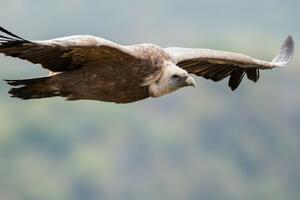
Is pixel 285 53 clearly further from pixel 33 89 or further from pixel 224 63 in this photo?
pixel 33 89

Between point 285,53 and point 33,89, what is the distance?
2.99 m

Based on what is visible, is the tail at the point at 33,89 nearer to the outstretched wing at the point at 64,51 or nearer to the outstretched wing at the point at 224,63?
the outstretched wing at the point at 64,51

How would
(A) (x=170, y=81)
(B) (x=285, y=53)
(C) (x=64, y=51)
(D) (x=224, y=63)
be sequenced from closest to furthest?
(C) (x=64, y=51) < (A) (x=170, y=81) < (D) (x=224, y=63) < (B) (x=285, y=53)

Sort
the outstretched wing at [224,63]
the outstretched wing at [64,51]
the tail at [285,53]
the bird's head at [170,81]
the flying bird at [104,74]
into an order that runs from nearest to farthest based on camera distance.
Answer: the outstretched wing at [64,51]
the flying bird at [104,74]
the bird's head at [170,81]
the outstretched wing at [224,63]
the tail at [285,53]

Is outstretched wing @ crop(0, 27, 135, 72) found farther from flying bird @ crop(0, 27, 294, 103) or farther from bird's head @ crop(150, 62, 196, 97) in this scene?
bird's head @ crop(150, 62, 196, 97)

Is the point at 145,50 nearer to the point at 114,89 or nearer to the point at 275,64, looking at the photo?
the point at 114,89

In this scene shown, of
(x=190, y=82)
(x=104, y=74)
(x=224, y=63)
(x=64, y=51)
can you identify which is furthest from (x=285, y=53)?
(x=64, y=51)

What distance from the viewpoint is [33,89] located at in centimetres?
852

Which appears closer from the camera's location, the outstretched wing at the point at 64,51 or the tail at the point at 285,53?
the outstretched wing at the point at 64,51

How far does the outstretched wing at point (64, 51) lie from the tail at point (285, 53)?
2.48 meters

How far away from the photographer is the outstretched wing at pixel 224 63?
9.37m

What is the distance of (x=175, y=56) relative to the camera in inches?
360

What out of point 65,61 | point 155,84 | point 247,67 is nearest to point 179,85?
point 155,84

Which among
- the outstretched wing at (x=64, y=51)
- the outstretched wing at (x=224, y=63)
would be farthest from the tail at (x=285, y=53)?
the outstretched wing at (x=64, y=51)
